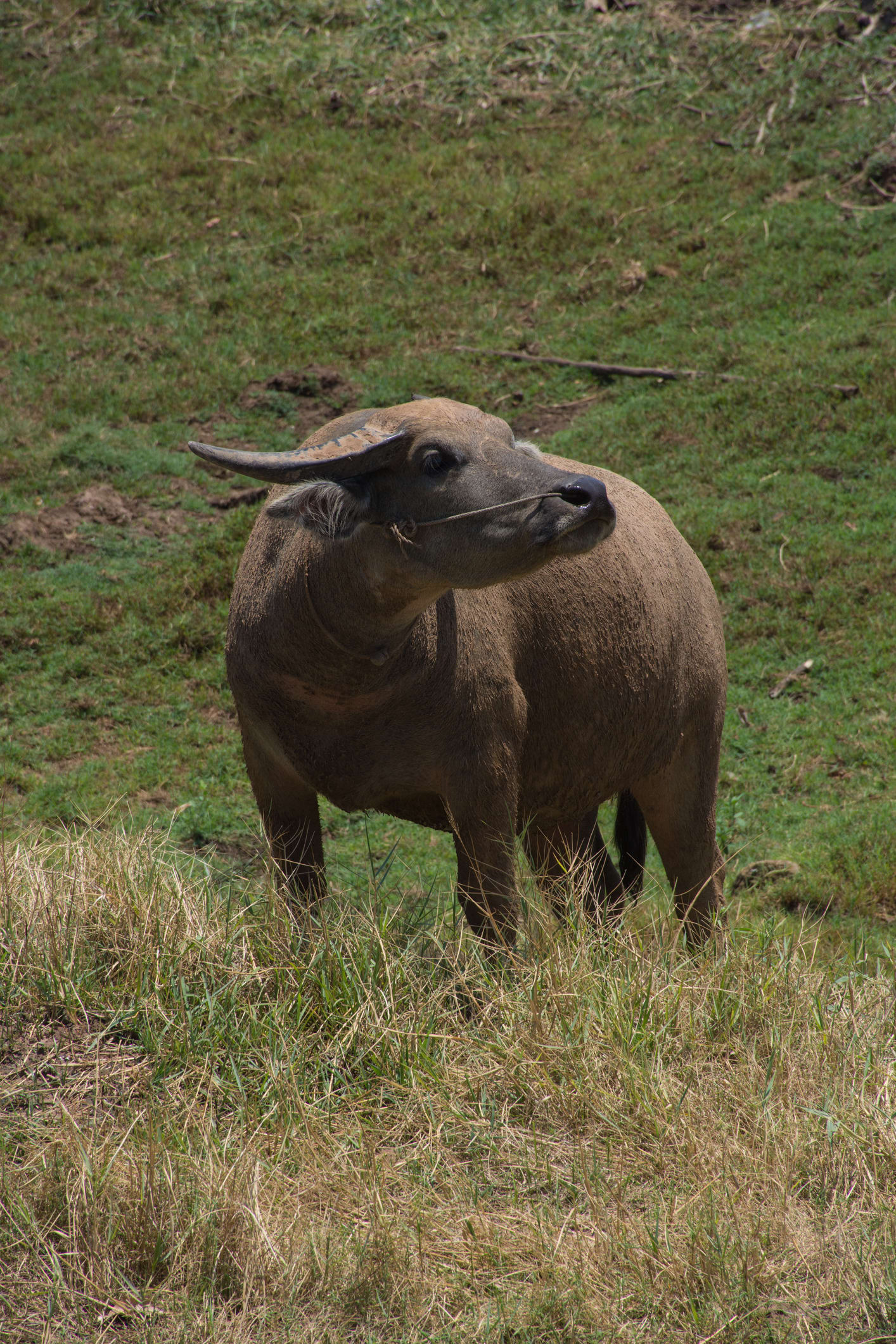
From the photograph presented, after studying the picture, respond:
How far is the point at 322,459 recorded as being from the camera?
3.60 meters

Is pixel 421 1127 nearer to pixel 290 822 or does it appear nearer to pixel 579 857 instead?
pixel 290 822

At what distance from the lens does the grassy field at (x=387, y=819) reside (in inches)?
123

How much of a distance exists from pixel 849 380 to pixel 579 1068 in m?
7.45

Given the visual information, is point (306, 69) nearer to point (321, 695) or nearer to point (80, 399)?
point (80, 399)

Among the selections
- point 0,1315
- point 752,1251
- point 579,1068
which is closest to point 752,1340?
point 752,1251

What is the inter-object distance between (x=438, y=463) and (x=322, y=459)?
344mm

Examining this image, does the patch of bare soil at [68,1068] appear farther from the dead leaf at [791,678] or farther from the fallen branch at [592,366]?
the fallen branch at [592,366]

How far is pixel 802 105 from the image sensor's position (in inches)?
501

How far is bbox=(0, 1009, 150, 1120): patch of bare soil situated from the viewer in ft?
11.6

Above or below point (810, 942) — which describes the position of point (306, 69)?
above

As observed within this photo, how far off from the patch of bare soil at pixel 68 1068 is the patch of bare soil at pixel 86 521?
17.1ft

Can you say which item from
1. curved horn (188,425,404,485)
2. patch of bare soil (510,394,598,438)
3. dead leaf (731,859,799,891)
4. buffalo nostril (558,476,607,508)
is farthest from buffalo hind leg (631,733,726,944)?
patch of bare soil (510,394,598,438)

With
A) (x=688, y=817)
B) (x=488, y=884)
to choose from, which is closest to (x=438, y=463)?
(x=488, y=884)

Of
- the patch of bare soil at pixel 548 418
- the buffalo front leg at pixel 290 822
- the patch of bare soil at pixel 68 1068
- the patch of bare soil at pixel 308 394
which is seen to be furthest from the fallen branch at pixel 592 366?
the patch of bare soil at pixel 68 1068
